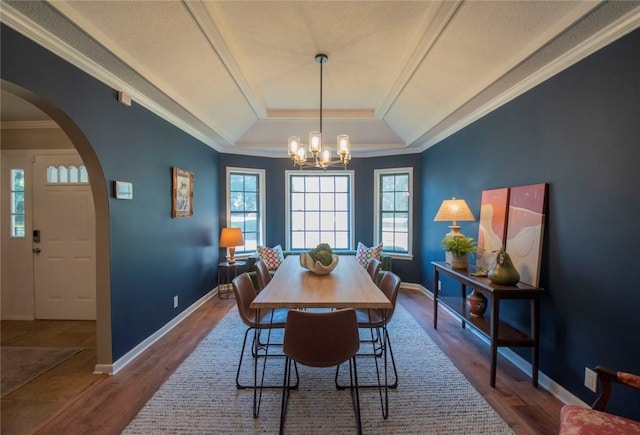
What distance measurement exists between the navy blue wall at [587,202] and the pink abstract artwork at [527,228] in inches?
2.4

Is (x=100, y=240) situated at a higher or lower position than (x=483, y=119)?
lower

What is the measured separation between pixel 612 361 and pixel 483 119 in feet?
7.71

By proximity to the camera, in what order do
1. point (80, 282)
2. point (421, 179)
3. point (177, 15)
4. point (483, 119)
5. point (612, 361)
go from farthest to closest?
point (421, 179), point (80, 282), point (483, 119), point (177, 15), point (612, 361)

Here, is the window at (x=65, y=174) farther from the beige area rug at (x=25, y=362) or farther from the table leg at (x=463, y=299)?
the table leg at (x=463, y=299)

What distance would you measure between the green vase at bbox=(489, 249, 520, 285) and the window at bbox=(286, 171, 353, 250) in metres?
3.08

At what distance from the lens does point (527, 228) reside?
231 centimetres

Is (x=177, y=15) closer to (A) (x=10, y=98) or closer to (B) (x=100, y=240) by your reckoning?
(B) (x=100, y=240)

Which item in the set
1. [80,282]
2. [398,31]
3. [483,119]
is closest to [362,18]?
[398,31]

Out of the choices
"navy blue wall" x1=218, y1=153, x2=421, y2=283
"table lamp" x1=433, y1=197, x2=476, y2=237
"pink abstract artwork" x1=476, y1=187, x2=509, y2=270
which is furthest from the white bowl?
"navy blue wall" x1=218, y1=153, x2=421, y2=283

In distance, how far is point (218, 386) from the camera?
217 centimetres

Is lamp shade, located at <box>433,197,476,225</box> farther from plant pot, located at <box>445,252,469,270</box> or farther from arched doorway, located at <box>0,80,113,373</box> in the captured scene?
arched doorway, located at <box>0,80,113,373</box>

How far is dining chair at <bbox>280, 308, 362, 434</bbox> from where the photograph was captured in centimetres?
160

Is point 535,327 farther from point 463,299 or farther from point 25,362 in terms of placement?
point 25,362

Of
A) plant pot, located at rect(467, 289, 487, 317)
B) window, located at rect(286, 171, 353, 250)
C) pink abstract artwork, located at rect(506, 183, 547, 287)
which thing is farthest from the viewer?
window, located at rect(286, 171, 353, 250)
